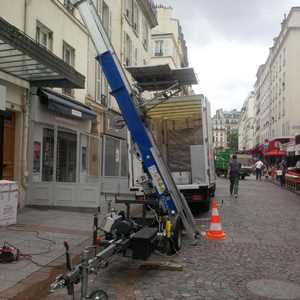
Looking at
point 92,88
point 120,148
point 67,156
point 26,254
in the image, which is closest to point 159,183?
point 26,254

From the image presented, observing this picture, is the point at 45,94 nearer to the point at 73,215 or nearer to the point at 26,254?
the point at 73,215

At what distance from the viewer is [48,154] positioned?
48.5 ft

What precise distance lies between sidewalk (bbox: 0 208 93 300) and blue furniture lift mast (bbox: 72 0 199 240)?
5.58 ft

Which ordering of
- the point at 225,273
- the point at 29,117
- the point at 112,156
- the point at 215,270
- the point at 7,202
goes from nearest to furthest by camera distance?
the point at 225,273, the point at 215,270, the point at 7,202, the point at 29,117, the point at 112,156

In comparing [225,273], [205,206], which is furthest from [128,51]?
[225,273]

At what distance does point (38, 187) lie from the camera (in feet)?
42.5

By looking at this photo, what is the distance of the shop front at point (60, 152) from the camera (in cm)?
1254

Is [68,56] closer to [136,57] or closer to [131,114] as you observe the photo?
[131,114]

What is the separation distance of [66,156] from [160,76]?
807 centimetres

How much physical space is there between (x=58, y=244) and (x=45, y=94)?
6.60 m

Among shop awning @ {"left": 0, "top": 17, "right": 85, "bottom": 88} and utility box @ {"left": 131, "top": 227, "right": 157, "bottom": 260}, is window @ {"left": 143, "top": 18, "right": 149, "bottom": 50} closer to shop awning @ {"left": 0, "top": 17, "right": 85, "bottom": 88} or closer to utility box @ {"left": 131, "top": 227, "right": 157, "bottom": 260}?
shop awning @ {"left": 0, "top": 17, "right": 85, "bottom": 88}

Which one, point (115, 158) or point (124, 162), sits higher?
point (115, 158)

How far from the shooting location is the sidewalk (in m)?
5.73

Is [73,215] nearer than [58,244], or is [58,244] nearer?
[58,244]
